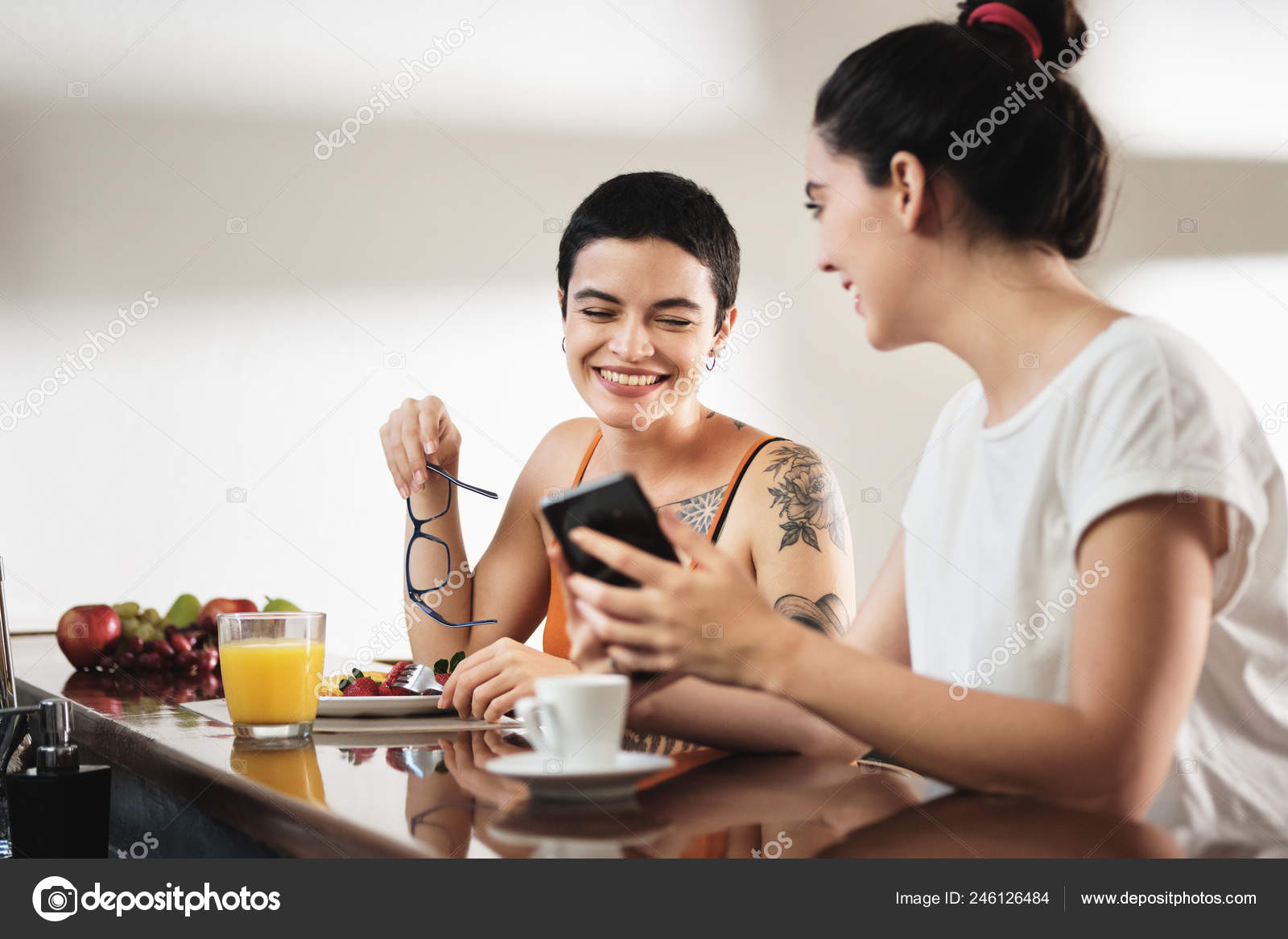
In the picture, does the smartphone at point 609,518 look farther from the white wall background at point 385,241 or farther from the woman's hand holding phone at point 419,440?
the white wall background at point 385,241

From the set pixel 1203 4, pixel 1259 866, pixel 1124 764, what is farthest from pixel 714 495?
pixel 1203 4

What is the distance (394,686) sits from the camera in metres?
1.28

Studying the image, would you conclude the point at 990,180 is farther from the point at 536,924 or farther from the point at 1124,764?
the point at 536,924

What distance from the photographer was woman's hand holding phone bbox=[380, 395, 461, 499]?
1616 mm

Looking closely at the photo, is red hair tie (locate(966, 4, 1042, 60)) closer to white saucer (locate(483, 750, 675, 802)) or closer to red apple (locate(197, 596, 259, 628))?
white saucer (locate(483, 750, 675, 802))

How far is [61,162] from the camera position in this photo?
295cm

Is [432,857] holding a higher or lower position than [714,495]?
lower

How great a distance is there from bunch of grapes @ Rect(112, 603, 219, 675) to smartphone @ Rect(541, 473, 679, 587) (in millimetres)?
1191

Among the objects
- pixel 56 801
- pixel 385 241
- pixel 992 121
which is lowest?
pixel 56 801

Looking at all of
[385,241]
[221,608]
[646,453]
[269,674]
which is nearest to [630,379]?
[646,453]

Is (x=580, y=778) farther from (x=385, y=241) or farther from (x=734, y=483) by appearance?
(x=385, y=241)

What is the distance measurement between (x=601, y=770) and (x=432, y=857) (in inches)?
7.6

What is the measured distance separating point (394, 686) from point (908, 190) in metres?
0.78

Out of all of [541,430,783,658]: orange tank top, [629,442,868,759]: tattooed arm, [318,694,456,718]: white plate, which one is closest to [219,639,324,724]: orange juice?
[318,694,456,718]: white plate
